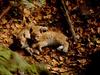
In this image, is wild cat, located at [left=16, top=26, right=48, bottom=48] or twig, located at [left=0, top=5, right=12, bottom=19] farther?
twig, located at [left=0, top=5, right=12, bottom=19]

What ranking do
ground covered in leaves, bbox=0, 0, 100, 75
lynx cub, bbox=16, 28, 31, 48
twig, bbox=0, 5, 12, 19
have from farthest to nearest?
twig, bbox=0, 5, 12, 19, lynx cub, bbox=16, 28, 31, 48, ground covered in leaves, bbox=0, 0, 100, 75

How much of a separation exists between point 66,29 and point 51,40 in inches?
26.6

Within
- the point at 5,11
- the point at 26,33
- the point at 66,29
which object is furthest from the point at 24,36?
the point at 66,29

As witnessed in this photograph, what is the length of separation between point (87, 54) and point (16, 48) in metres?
1.72

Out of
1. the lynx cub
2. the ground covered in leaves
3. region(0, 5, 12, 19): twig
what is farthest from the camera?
region(0, 5, 12, 19): twig

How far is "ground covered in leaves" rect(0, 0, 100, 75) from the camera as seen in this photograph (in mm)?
7012

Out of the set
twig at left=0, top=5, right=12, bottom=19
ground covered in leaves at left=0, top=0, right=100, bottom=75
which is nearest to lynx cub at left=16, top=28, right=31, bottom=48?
ground covered in leaves at left=0, top=0, right=100, bottom=75

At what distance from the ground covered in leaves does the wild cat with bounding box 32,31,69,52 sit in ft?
0.47

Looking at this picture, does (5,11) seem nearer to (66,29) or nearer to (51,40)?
(51,40)

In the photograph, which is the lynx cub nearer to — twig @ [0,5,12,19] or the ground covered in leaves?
the ground covered in leaves

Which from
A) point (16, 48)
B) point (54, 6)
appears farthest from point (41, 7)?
point (16, 48)

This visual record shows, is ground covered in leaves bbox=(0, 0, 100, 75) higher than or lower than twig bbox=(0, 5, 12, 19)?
lower

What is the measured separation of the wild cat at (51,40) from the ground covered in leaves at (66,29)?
0.47ft

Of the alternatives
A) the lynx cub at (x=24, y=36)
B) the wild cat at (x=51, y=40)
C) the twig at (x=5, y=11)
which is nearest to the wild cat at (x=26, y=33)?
the lynx cub at (x=24, y=36)
